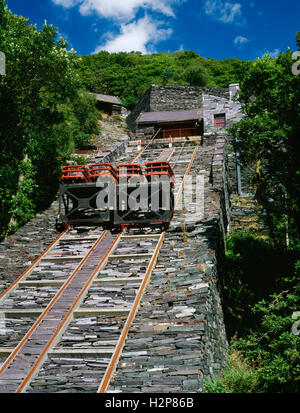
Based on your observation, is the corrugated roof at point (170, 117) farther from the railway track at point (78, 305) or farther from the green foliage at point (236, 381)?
the green foliage at point (236, 381)

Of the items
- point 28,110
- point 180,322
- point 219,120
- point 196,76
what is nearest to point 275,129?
point 180,322

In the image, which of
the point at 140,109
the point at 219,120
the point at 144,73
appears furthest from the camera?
the point at 144,73

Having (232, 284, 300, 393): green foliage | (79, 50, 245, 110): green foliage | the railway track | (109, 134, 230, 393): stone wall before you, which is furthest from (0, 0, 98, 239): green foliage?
(79, 50, 245, 110): green foliage

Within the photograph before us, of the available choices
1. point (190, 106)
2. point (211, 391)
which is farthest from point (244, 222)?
point (190, 106)

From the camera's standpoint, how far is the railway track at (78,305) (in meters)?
6.63

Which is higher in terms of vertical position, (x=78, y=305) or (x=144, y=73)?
(x=144, y=73)

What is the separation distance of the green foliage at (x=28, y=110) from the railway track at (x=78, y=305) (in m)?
5.88

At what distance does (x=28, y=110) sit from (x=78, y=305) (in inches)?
539

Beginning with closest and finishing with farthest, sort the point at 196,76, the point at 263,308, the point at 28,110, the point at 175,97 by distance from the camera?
the point at 263,308 → the point at 28,110 → the point at 175,97 → the point at 196,76

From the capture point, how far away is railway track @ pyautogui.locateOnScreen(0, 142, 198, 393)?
6.63 m

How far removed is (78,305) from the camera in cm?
830

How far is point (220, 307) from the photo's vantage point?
32.4 ft

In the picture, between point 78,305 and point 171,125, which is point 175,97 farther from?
point 78,305

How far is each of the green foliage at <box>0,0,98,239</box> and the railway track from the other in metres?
5.88
